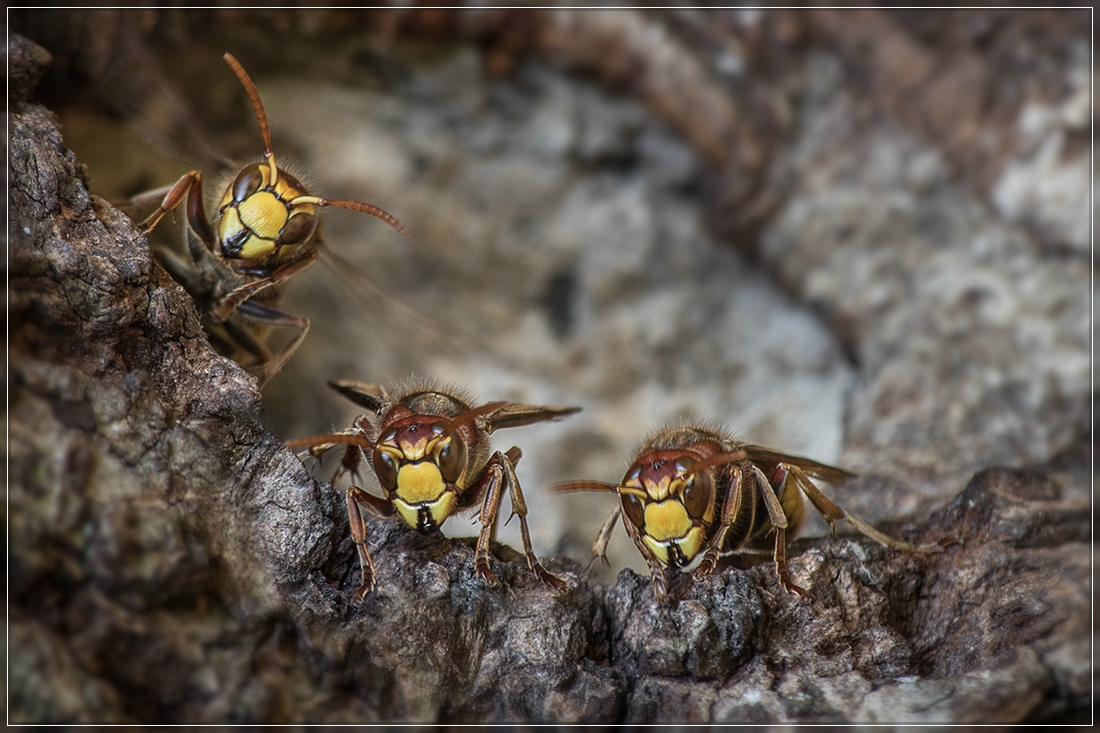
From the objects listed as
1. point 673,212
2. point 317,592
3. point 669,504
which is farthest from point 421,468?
point 673,212

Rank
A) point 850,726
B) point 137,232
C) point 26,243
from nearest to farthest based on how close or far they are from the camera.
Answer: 1. point 850,726
2. point 26,243
3. point 137,232

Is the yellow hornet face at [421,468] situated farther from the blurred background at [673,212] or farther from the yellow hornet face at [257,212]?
the blurred background at [673,212]

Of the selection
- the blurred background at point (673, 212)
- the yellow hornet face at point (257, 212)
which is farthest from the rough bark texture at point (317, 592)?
the blurred background at point (673, 212)

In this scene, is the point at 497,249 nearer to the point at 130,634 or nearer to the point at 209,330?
the point at 209,330

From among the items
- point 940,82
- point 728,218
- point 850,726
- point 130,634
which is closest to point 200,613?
point 130,634

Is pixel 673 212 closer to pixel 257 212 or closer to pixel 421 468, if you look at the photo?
pixel 257 212

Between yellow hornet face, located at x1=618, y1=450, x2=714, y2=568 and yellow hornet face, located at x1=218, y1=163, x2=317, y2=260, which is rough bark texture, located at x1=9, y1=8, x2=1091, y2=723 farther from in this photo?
yellow hornet face, located at x1=218, y1=163, x2=317, y2=260
